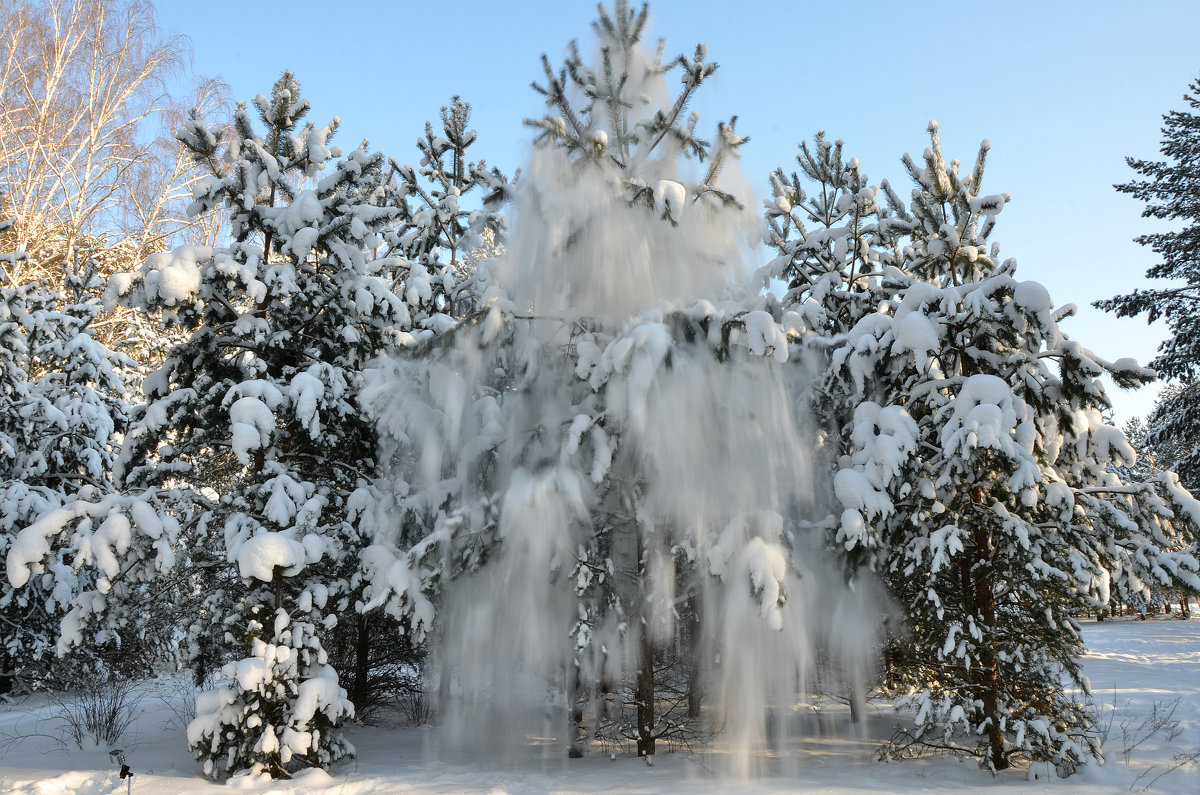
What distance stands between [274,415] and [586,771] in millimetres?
4434

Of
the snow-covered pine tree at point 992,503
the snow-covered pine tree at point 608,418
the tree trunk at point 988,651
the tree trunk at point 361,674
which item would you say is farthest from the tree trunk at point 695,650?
the tree trunk at point 361,674

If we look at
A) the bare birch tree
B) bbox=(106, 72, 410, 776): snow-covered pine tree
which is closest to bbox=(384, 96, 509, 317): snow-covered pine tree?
bbox=(106, 72, 410, 776): snow-covered pine tree

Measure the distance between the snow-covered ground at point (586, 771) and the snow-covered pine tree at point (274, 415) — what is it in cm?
61

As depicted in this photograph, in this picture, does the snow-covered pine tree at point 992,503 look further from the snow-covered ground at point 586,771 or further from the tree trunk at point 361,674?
the tree trunk at point 361,674

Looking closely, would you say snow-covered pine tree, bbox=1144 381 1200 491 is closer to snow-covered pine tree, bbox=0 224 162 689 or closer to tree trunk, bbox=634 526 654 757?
tree trunk, bbox=634 526 654 757

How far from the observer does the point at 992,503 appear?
239 inches

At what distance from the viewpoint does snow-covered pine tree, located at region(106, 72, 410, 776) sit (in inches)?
238

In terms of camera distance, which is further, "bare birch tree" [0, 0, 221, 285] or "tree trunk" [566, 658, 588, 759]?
"bare birch tree" [0, 0, 221, 285]

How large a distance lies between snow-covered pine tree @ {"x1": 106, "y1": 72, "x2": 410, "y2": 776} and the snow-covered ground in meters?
0.61

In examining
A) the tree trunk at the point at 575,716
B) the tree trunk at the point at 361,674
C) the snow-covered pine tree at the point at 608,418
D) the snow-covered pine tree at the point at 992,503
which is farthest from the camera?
the tree trunk at the point at 361,674

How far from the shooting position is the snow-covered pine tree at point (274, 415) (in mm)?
6047

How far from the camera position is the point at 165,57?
2019 centimetres

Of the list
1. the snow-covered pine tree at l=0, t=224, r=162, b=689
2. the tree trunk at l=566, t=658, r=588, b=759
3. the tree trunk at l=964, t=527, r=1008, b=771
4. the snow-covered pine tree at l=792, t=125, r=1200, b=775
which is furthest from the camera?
the snow-covered pine tree at l=0, t=224, r=162, b=689

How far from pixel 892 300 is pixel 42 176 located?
67.8ft
